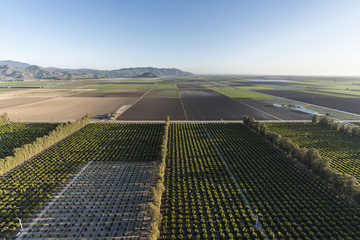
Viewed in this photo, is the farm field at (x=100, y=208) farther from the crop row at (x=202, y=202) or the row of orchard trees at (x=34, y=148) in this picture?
the row of orchard trees at (x=34, y=148)

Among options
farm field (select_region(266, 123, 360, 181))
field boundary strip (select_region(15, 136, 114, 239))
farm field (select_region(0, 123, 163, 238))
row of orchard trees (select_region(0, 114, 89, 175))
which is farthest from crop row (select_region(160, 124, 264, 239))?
row of orchard trees (select_region(0, 114, 89, 175))

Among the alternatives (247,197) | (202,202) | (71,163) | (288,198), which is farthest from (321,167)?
(71,163)

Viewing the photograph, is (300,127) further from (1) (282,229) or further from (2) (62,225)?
(2) (62,225)

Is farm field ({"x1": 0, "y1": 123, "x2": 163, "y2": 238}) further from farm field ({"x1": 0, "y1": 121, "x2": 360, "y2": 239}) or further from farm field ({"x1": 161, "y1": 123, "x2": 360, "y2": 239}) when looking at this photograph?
farm field ({"x1": 161, "y1": 123, "x2": 360, "y2": 239})

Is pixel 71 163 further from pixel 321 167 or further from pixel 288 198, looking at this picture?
pixel 321 167

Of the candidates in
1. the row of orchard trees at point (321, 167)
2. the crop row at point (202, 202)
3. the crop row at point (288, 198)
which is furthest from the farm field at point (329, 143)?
the crop row at point (202, 202)

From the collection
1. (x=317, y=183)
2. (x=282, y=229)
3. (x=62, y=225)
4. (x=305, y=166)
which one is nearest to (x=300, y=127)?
(x=305, y=166)
